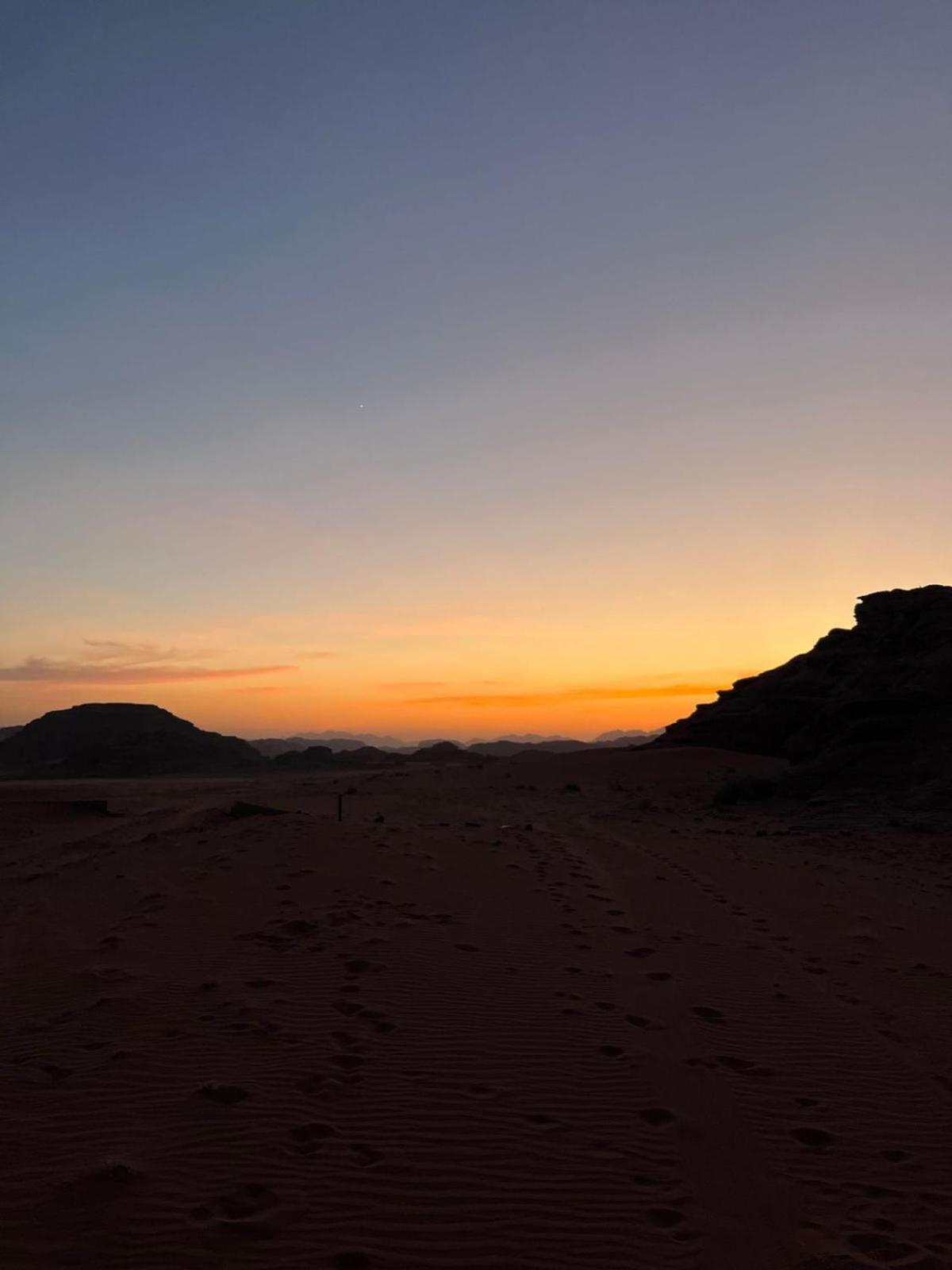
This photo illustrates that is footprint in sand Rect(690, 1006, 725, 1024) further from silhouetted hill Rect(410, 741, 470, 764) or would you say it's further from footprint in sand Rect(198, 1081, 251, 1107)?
silhouetted hill Rect(410, 741, 470, 764)

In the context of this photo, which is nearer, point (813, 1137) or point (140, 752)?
point (813, 1137)

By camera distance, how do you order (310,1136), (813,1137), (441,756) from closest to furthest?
(310,1136)
(813,1137)
(441,756)

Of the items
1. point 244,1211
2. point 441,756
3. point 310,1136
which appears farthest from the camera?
point 441,756

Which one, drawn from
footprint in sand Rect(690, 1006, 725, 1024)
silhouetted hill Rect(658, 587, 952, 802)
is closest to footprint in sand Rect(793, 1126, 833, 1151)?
footprint in sand Rect(690, 1006, 725, 1024)

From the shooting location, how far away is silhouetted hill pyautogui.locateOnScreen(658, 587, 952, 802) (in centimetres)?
2248

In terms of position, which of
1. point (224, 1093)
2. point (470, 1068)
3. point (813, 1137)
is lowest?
point (813, 1137)

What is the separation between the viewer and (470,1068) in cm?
616

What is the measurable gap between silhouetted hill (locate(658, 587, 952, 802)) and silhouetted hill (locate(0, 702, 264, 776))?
1414 inches

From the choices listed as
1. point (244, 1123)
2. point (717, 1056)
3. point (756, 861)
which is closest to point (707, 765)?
point (756, 861)

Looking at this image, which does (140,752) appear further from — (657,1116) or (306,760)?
(657,1116)

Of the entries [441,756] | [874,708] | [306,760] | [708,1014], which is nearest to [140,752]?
[306,760]

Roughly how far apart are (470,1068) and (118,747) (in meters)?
57.9

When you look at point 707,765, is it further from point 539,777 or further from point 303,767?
point 303,767

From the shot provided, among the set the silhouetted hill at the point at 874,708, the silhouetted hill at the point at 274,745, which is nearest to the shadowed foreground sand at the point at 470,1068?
the silhouetted hill at the point at 874,708
